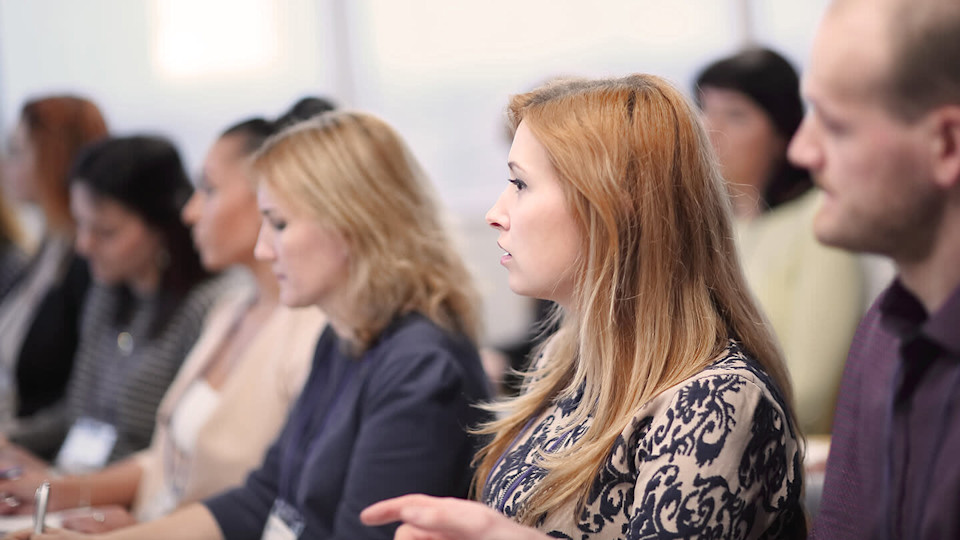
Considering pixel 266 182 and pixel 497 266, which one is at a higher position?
pixel 266 182

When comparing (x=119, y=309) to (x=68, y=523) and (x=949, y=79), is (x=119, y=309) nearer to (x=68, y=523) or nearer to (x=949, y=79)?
(x=68, y=523)

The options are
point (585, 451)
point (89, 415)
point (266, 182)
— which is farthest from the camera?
point (89, 415)

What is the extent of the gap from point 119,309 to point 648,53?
9.74ft

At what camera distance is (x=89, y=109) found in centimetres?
372

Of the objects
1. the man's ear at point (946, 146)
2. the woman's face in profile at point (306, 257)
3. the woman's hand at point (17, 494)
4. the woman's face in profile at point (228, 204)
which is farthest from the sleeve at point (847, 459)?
the woman's hand at point (17, 494)

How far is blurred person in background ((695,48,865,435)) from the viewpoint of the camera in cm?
258

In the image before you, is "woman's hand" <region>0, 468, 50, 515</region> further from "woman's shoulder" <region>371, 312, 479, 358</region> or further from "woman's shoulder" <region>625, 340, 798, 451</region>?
"woman's shoulder" <region>625, 340, 798, 451</region>

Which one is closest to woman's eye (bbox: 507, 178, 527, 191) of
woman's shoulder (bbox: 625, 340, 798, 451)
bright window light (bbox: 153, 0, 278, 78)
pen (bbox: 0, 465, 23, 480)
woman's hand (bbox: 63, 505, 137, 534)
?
A: woman's shoulder (bbox: 625, 340, 798, 451)

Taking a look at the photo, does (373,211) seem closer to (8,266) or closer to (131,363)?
(131,363)

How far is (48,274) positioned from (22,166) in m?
0.43

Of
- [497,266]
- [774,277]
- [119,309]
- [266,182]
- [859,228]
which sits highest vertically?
[859,228]

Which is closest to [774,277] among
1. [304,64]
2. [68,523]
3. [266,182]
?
[266,182]

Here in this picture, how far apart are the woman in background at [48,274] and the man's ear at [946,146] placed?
3.20 meters

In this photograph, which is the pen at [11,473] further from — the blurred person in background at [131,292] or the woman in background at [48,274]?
the woman in background at [48,274]
